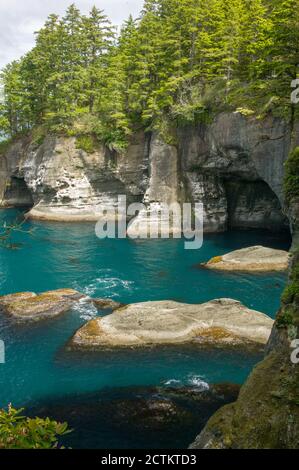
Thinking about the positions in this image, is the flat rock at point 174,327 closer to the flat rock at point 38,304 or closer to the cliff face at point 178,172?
the flat rock at point 38,304

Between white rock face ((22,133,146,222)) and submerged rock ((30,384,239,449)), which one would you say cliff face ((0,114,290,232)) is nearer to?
white rock face ((22,133,146,222))

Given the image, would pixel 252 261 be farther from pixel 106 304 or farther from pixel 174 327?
pixel 174 327

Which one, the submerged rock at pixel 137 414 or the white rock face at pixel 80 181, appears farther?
the white rock face at pixel 80 181

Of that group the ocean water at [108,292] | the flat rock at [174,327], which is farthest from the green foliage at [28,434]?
the flat rock at [174,327]

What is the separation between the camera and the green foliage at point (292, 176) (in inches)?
563

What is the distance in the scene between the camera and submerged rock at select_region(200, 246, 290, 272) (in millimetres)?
34812

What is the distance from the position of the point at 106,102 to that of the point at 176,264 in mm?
27983

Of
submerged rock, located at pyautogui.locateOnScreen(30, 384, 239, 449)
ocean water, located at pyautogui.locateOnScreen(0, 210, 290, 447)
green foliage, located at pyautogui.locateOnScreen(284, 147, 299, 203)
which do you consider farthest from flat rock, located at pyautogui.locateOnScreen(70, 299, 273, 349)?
green foliage, located at pyautogui.locateOnScreen(284, 147, 299, 203)

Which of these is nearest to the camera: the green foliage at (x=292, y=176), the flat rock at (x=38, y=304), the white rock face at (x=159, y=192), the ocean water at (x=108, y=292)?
the green foliage at (x=292, y=176)

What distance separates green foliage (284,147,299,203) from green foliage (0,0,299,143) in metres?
17.0

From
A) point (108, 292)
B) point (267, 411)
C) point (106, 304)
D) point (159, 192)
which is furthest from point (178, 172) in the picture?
point (267, 411)

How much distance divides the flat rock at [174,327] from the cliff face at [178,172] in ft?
59.0

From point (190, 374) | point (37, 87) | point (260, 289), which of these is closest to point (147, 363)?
point (190, 374)

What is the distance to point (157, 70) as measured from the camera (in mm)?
51156
